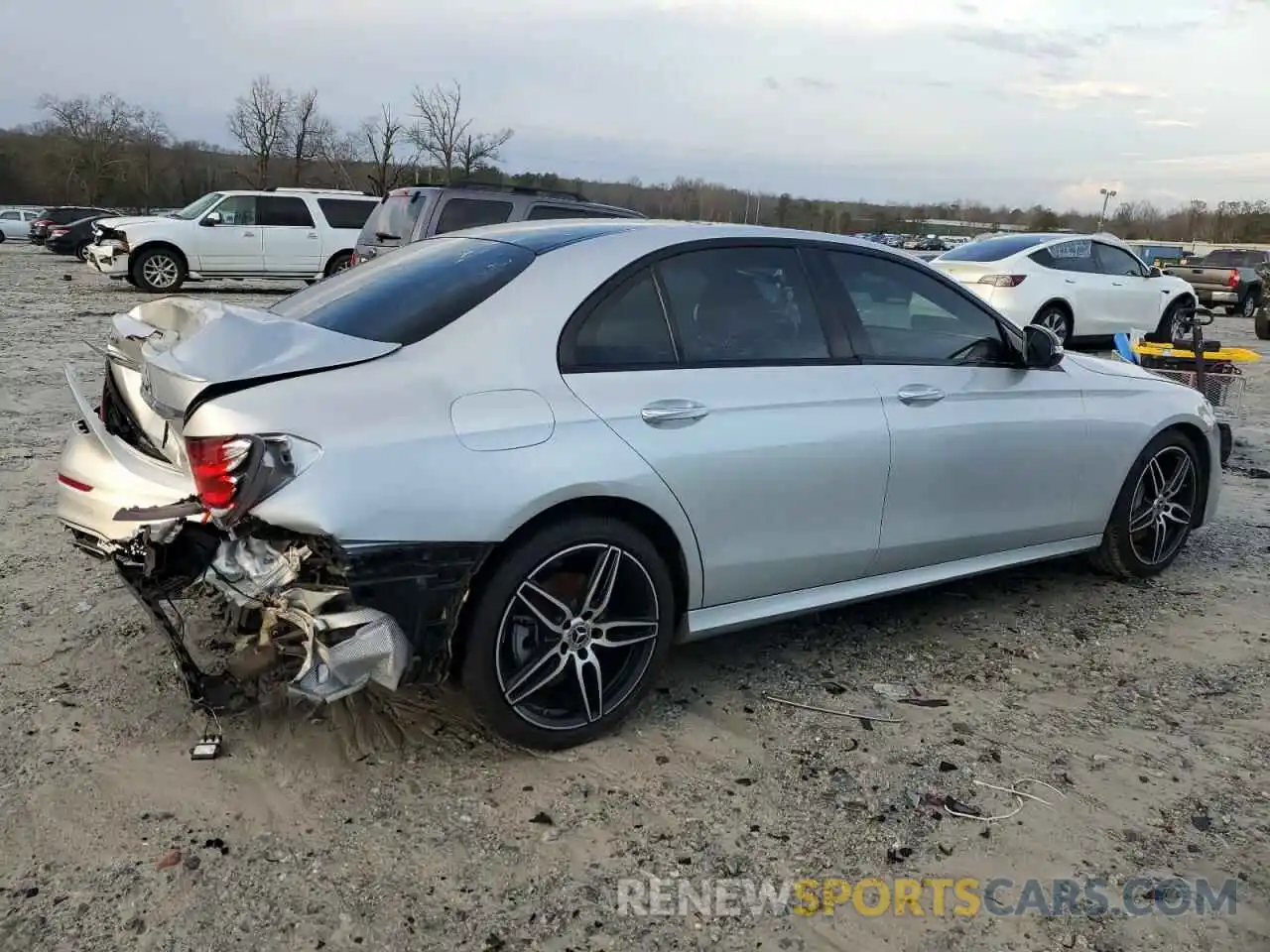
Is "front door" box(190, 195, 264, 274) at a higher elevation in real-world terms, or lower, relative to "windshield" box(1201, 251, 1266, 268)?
lower

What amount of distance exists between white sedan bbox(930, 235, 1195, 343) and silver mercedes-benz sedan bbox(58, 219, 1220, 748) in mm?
8839

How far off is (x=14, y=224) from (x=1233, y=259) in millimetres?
43837

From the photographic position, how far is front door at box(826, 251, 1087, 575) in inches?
148

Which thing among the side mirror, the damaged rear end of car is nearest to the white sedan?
the side mirror

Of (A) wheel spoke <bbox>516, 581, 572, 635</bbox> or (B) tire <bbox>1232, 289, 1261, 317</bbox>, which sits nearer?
(A) wheel spoke <bbox>516, 581, 572, 635</bbox>

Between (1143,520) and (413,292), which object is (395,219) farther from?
(1143,520)

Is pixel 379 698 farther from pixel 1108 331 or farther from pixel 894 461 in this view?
pixel 1108 331

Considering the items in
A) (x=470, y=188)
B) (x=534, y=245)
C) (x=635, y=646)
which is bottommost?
(x=635, y=646)

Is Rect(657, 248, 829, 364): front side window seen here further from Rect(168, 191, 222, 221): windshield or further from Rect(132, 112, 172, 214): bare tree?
Rect(132, 112, 172, 214): bare tree

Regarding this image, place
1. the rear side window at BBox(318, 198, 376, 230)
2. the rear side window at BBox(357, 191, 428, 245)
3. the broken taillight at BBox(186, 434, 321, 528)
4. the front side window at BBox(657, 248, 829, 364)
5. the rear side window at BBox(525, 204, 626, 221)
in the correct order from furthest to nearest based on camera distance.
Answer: the rear side window at BBox(318, 198, 376, 230) < the rear side window at BBox(525, 204, 626, 221) < the rear side window at BBox(357, 191, 428, 245) < the front side window at BBox(657, 248, 829, 364) < the broken taillight at BBox(186, 434, 321, 528)

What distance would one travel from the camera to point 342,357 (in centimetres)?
281

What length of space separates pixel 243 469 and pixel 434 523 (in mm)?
503

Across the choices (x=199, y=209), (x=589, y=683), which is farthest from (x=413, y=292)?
(x=199, y=209)

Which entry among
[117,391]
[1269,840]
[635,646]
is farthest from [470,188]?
[1269,840]
